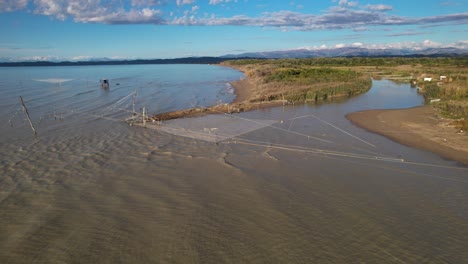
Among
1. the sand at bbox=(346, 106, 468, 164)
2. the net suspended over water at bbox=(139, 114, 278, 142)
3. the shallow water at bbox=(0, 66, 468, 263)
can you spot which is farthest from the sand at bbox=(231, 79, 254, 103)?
the shallow water at bbox=(0, 66, 468, 263)

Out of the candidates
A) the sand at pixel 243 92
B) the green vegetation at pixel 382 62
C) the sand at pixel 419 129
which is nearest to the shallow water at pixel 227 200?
the sand at pixel 419 129

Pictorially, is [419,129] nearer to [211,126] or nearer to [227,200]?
[211,126]

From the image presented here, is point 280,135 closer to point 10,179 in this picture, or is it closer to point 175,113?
→ point 175,113

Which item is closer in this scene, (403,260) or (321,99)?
(403,260)

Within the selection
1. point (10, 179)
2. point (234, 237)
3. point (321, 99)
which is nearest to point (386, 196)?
point (234, 237)

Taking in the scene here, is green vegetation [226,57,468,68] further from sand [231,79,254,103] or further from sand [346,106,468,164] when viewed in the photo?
sand [346,106,468,164]

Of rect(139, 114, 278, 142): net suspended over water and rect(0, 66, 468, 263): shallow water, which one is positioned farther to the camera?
rect(139, 114, 278, 142): net suspended over water
